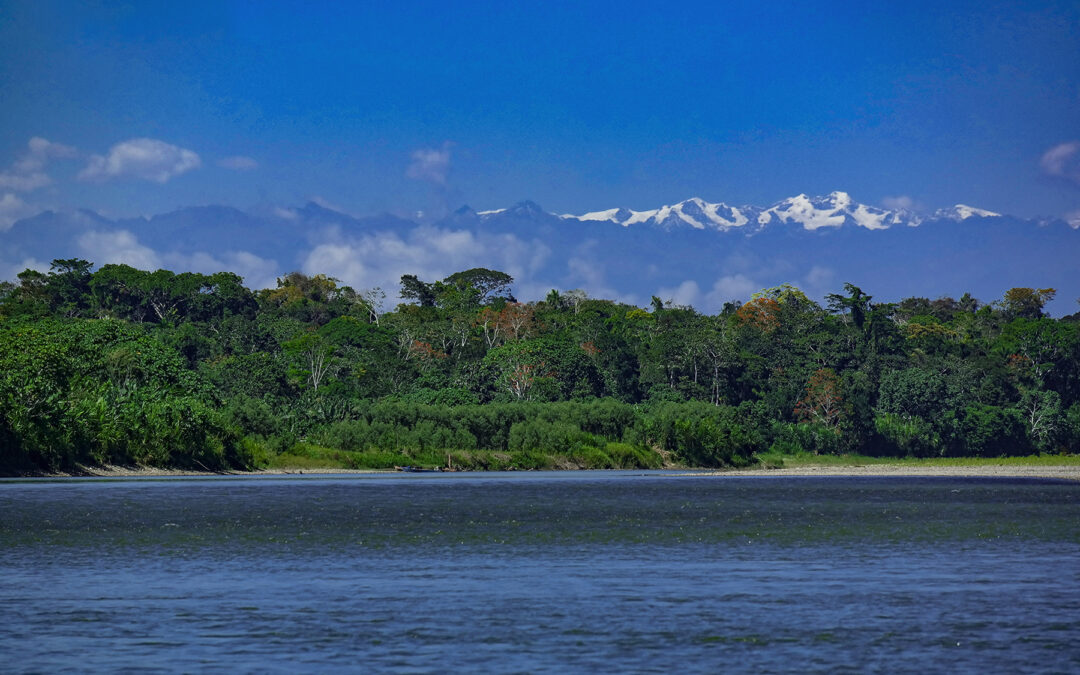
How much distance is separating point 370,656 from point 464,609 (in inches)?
216

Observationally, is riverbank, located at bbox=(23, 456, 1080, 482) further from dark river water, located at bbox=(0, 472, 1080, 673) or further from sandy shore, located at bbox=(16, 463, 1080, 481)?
dark river water, located at bbox=(0, 472, 1080, 673)

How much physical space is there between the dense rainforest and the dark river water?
1311 inches

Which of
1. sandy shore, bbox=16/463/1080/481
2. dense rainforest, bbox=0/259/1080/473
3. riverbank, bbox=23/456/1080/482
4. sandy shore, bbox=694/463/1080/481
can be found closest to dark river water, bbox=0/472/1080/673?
dense rainforest, bbox=0/259/1080/473

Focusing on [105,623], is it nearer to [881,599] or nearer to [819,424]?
[881,599]

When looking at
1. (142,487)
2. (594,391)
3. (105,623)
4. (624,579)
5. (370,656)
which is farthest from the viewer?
(594,391)

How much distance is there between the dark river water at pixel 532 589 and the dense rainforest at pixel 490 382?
3329 centimetres

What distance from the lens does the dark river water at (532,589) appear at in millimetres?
20594

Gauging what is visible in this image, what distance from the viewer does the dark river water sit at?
67.6 feet

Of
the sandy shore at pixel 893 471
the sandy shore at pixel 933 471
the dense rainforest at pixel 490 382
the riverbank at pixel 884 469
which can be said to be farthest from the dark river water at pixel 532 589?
the sandy shore at pixel 933 471

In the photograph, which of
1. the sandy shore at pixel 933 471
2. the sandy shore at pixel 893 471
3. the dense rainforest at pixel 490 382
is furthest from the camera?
the sandy shore at pixel 933 471

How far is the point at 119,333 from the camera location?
9988cm

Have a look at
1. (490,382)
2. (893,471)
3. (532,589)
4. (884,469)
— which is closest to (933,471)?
(893,471)

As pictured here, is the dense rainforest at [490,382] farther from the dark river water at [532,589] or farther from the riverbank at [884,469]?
the dark river water at [532,589]

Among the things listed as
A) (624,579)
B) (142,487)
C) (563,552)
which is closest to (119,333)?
(142,487)
